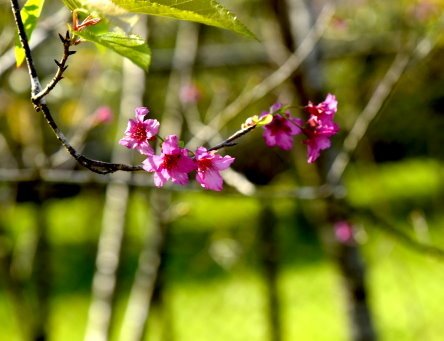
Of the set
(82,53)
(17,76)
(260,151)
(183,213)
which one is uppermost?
(260,151)

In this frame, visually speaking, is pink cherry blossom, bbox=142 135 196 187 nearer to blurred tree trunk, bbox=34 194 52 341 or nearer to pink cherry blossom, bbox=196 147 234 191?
pink cherry blossom, bbox=196 147 234 191

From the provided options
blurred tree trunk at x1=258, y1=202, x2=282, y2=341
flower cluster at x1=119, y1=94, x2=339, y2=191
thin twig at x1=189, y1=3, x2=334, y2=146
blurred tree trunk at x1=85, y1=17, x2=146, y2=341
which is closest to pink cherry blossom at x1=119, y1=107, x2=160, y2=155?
flower cluster at x1=119, y1=94, x2=339, y2=191

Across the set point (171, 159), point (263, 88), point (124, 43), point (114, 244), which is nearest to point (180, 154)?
point (171, 159)

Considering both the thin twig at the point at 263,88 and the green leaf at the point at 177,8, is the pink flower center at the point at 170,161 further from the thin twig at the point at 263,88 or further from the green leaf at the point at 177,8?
the thin twig at the point at 263,88

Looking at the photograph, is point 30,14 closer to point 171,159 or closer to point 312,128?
point 171,159

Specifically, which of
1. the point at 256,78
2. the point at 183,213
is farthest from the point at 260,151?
the point at 183,213

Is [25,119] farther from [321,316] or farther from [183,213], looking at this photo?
[321,316]

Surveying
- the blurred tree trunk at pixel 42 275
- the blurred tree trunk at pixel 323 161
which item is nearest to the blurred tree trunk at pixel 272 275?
the blurred tree trunk at pixel 323 161

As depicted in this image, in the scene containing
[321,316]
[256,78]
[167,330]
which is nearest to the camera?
[167,330]
